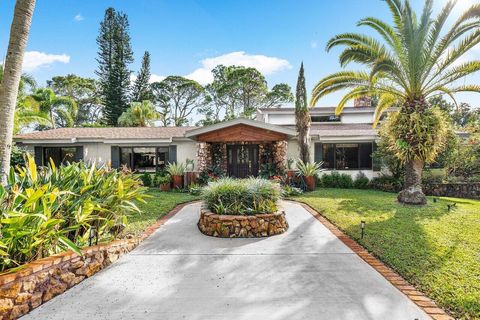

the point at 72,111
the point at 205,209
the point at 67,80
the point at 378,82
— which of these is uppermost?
the point at 67,80

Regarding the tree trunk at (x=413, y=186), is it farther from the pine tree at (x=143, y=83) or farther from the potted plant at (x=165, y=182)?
the pine tree at (x=143, y=83)

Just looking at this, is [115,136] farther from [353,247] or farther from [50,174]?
[353,247]

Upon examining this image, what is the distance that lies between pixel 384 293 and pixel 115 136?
1536cm

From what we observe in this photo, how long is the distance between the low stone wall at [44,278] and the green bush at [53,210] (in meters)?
0.23

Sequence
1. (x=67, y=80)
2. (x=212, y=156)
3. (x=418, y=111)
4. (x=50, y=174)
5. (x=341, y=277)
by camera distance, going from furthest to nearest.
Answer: (x=67, y=80) < (x=212, y=156) < (x=418, y=111) < (x=50, y=174) < (x=341, y=277)

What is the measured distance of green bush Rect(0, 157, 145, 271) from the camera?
3.14 m

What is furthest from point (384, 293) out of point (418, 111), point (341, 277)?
point (418, 111)

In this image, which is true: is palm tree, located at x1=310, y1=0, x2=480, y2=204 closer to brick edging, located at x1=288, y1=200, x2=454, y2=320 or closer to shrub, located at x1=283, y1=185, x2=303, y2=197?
shrub, located at x1=283, y1=185, x2=303, y2=197

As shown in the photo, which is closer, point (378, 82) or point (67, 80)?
point (378, 82)

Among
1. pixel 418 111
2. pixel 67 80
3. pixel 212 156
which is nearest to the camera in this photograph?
pixel 418 111

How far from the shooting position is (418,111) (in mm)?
9141

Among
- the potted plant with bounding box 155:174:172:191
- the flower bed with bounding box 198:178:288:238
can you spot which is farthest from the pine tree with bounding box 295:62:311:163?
the potted plant with bounding box 155:174:172:191

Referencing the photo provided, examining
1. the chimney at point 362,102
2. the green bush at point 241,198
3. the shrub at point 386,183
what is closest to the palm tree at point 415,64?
the shrub at point 386,183

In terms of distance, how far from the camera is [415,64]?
885 cm
